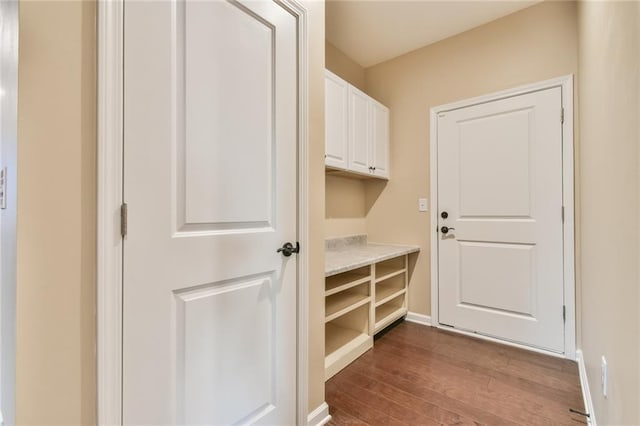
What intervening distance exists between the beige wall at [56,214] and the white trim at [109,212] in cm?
2

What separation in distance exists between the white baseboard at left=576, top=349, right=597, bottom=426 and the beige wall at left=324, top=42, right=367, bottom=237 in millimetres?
1969

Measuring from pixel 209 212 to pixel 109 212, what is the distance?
1.03 ft

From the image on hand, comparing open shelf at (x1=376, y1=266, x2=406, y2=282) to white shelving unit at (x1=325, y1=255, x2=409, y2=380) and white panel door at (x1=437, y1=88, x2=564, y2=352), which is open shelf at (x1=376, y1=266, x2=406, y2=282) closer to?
white shelving unit at (x1=325, y1=255, x2=409, y2=380)

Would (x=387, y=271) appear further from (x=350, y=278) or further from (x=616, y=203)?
(x=616, y=203)

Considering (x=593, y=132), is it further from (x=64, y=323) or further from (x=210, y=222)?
(x=64, y=323)

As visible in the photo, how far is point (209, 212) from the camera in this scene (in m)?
1.06

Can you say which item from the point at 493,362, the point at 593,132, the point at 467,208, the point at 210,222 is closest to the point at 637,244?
the point at 593,132

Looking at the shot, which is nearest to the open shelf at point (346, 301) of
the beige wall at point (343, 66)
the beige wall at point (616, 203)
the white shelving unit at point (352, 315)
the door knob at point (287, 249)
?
the white shelving unit at point (352, 315)

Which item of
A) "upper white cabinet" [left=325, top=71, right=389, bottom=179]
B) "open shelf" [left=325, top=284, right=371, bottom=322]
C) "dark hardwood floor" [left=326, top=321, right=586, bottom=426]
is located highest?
"upper white cabinet" [left=325, top=71, right=389, bottom=179]

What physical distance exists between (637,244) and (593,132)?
1076mm

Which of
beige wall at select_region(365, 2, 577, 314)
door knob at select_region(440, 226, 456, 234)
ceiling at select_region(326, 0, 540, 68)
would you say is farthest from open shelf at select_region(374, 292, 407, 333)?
ceiling at select_region(326, 0, 540, 68)

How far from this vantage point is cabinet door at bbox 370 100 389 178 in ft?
9.14

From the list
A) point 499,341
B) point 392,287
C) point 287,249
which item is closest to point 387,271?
point 392,287

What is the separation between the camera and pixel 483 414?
60.6 inches
